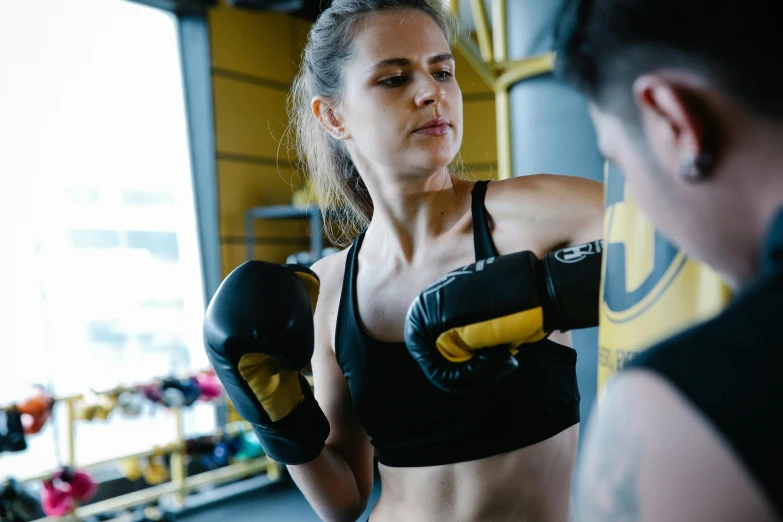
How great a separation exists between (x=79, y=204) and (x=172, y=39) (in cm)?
139

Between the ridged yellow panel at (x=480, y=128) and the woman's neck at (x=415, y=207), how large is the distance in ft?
14.8

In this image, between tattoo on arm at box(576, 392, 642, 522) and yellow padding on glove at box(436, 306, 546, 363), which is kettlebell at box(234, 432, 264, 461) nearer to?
yellow padding on glove at box(436, 306, 546, 363)

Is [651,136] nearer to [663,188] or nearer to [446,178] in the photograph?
[663,188]

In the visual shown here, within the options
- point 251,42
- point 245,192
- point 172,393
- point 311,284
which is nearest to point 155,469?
point 172,393

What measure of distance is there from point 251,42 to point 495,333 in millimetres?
4504

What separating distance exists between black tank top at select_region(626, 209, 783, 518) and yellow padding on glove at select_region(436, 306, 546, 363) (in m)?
0.56

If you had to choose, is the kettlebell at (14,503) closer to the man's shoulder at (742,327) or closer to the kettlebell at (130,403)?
the kettlebell at (130,403)

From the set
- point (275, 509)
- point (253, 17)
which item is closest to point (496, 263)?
point (275, 509)

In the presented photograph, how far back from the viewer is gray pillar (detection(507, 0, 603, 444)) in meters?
1.50

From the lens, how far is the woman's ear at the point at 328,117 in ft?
4.86

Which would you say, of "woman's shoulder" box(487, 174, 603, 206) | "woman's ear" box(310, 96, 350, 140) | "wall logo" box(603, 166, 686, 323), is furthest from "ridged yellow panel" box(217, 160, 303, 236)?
"wall logo" box(603, 166, 686, 323)

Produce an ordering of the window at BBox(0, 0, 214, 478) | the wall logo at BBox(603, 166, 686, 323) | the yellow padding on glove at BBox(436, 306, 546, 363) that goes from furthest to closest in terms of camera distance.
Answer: the window at BBox(0, 0, 214, 478), the yellow padding on glove at BBox(436, 306, 546, 363), the wall logo at BBox(603, 166, 686, 323)

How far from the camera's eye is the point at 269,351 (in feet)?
4.08

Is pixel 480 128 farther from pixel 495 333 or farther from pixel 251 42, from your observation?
pixel 495 333
